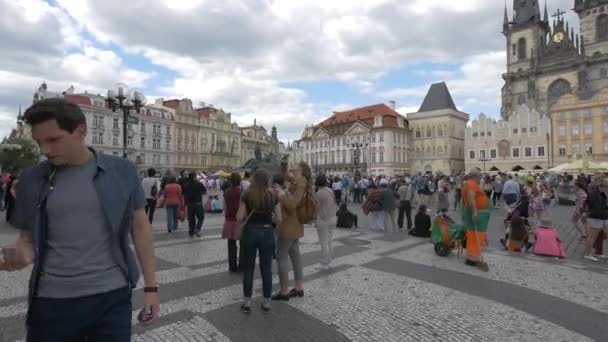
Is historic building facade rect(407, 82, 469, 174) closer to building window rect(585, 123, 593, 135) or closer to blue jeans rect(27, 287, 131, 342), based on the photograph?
building window rect(585, 123, 593, 135)

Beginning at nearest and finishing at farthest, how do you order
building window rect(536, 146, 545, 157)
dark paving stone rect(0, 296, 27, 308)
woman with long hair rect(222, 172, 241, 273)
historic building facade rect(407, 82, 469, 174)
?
dark paving stone rect(0, 296, 27, 308)
woman with long hair rect(222, 172, 241, 273)
building window rect(536, 146, 545, 157)
historic building facade rect(407, 82, 469, 174)

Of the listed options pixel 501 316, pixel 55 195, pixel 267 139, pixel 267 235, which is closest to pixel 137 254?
pixel 55 195

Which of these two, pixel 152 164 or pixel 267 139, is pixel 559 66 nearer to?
pixel 267 139

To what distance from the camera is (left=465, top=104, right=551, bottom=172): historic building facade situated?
197 feet

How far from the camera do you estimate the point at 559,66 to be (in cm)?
6794

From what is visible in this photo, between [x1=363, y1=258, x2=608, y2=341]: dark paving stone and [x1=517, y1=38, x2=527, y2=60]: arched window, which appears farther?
[x1=517, y1=38, x2=527, y2=60]: arched window

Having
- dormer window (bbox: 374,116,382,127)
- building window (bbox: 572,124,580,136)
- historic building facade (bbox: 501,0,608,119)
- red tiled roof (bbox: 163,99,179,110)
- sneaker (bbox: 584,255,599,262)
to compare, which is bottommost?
sneaker (bbox: 584,255,599,262)

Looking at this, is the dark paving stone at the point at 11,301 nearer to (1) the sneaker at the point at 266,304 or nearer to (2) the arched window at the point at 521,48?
(1) the sneaker at the point at 266,304

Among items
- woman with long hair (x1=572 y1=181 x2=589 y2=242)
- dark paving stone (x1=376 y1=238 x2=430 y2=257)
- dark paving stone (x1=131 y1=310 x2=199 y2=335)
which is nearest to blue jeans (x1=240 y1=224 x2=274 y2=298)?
dark paving stone (x1=131 y1=310 x2=199 y2=335)

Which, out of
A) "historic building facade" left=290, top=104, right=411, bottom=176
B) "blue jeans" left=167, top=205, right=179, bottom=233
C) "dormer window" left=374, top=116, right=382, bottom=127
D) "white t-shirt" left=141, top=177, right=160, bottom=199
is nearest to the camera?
"blue jeans" left=167, top=205, right=179, bottom=233

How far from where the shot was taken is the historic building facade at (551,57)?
2544 inches

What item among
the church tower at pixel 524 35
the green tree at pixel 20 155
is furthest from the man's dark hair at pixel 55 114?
the church tower at pixel 524 35

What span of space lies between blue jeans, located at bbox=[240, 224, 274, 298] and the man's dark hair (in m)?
2.88

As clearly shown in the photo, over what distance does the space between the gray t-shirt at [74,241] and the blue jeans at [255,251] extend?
8.68ft
